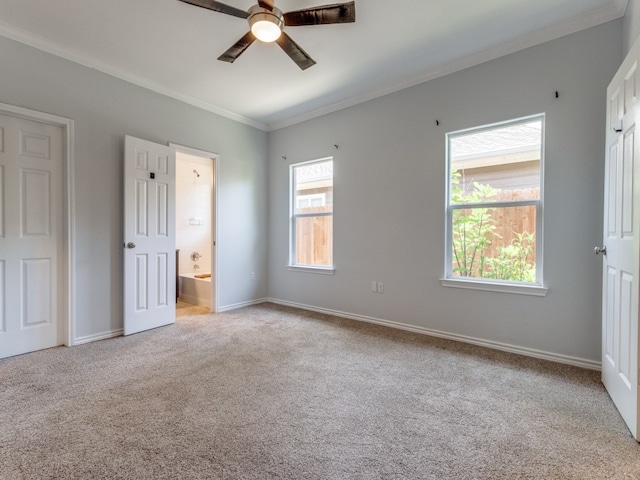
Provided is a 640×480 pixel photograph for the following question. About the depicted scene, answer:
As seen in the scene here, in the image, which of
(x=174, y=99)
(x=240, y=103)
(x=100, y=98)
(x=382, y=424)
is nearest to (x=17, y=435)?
(x=382, y=424)

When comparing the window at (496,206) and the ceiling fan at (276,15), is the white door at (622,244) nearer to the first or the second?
the window at (496,206)

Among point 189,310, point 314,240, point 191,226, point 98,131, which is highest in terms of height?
point 98,131

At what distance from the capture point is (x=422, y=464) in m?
1.41

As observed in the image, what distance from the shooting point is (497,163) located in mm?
2885

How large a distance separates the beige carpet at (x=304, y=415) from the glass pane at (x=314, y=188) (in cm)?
208

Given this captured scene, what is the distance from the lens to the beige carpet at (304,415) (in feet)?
4.60

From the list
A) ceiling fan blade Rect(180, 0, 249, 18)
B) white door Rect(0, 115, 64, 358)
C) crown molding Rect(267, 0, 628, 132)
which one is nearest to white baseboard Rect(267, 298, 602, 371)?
crown molding Rect(267, 0, 628, 132)

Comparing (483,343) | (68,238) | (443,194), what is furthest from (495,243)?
(68,238)

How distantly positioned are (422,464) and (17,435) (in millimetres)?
2086

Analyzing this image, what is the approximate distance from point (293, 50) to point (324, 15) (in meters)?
0.43

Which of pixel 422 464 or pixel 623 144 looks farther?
pixel 623 144

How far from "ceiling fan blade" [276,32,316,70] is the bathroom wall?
358 centimetres

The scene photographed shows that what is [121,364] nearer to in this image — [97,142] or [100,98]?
[97,142]

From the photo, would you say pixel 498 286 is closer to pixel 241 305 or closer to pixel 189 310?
pixel 241 305
